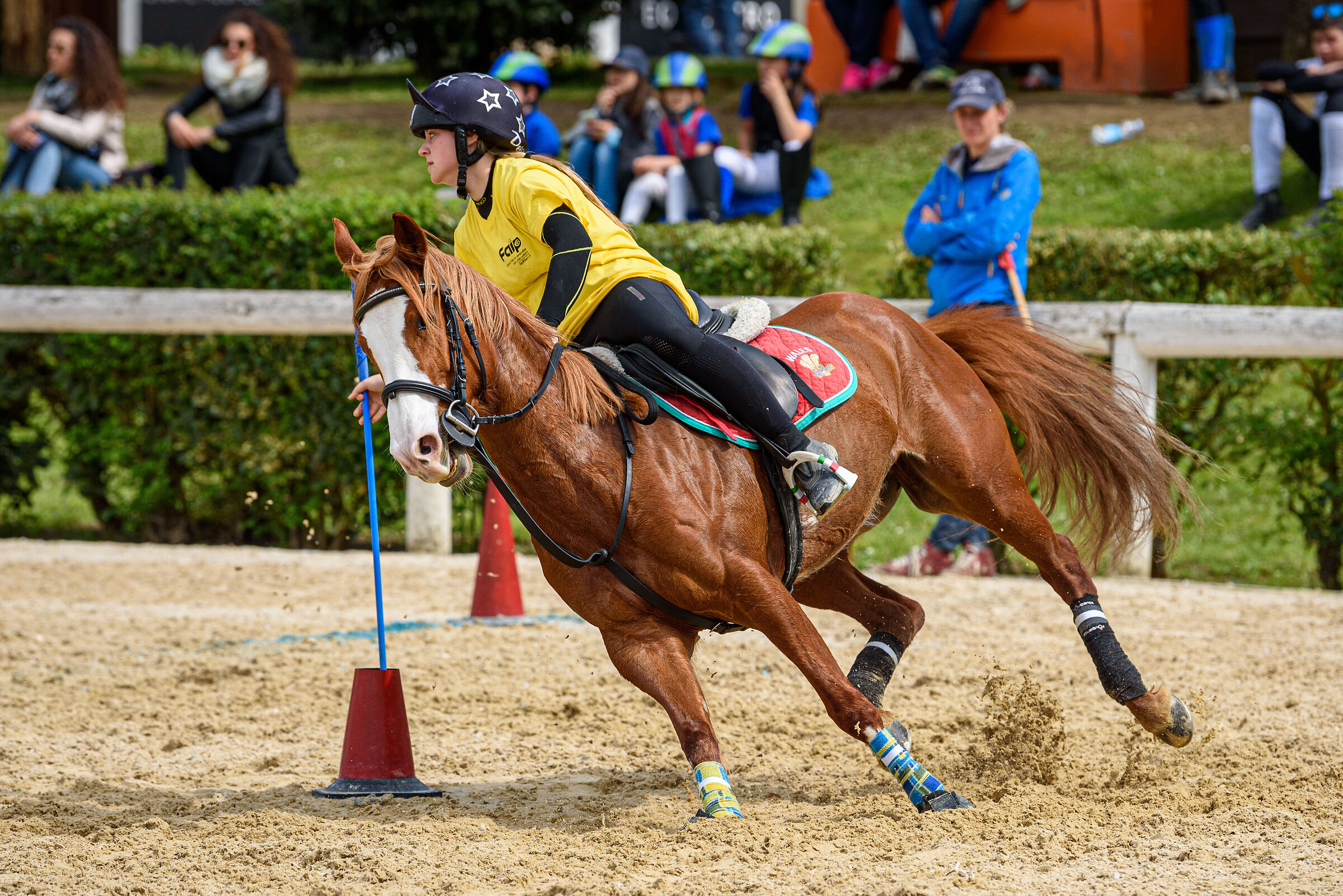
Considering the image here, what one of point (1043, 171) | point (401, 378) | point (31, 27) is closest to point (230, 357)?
point (401, 378)

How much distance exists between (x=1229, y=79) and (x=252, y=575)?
10.6 m

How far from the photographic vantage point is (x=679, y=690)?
376cm

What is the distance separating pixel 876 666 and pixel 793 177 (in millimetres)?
6218

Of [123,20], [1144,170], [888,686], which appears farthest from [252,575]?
[123,20]

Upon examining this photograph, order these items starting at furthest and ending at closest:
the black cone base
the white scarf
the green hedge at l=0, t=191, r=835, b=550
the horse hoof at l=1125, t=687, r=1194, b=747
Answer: the white scarf < the green hedge at l=0, t=191, r=835, b=550 < the horse hoof at l=1125, t=687, r=1194, b=747 < the black cone base

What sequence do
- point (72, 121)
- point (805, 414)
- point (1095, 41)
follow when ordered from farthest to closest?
point (1095, 41)
point (72, 121)
point (805, 414)

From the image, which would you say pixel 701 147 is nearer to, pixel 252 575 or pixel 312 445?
pixel 312 445

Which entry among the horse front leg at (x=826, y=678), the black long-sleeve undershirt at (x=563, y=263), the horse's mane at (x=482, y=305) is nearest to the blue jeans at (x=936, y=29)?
the black long-sleeve undershirt at (x=563, y=263)

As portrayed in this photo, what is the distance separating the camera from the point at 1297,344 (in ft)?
22.2

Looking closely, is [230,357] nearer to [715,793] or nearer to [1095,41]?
[715,793]

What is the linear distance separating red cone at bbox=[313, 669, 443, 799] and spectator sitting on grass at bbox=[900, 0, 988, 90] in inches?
418

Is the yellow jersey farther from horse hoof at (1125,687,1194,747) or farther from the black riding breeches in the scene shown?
horse hoof at (1125,687,1194,747)

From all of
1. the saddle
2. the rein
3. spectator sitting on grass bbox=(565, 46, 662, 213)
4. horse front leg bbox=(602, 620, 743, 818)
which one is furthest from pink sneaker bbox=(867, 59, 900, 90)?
horse front leg bbox=(602, 620, 743, 818)

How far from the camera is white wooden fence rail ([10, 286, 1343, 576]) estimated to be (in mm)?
6836
